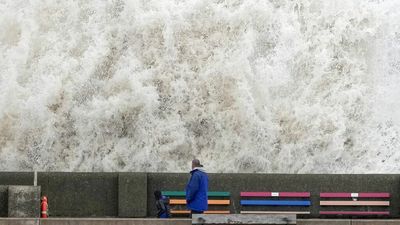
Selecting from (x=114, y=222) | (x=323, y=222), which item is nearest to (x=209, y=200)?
(x=323, y=222)

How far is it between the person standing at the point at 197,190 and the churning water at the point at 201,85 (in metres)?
5.15

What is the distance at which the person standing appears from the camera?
13.6 m

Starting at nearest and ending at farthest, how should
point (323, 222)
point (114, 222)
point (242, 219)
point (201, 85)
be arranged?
point (242, 219), point (114, 222), point (323, 222), point (201, 85)

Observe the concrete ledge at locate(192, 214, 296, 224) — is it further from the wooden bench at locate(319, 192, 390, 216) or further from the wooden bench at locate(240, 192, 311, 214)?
the wooden bench at locate(319, 192, 390, 216)

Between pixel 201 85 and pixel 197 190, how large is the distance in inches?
239

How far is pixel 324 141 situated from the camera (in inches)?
746

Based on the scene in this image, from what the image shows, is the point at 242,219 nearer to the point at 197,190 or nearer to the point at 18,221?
the point at 197,190

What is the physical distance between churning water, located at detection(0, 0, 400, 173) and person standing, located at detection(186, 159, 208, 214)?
5.15 meters

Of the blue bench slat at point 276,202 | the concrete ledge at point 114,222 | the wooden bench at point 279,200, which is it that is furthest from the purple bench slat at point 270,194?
the concrete ledge at point 114,222

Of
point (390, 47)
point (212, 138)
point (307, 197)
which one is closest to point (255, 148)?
point (212, 138)

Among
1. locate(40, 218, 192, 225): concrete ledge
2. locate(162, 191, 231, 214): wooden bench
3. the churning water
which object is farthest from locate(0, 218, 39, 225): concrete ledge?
the churning water

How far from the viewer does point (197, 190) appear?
13602 millimetres

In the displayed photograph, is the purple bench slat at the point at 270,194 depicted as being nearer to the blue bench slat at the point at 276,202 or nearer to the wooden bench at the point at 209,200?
the blue bench slat at the point at 276,202

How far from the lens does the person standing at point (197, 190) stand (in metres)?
13.6
